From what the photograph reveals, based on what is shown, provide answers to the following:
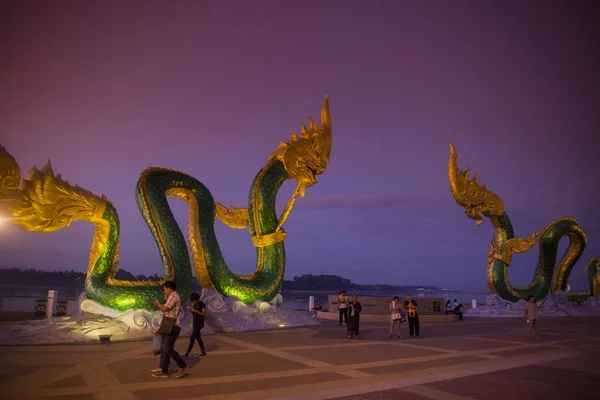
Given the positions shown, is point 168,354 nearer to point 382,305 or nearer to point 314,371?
point 314,371

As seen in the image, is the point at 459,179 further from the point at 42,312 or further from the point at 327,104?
the point at 42,312

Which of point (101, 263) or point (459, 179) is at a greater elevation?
point (459, 179)

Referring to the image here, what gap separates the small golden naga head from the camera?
1850 centimetres

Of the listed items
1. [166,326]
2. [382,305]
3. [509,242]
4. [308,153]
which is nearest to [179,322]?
[166,326]

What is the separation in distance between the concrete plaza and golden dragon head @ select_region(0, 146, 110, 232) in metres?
2.56

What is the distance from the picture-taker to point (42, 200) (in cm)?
867

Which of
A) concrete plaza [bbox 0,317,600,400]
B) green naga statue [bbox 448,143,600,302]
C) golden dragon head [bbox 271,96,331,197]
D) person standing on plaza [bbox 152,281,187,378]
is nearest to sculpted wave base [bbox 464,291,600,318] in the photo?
green naga statue [bbox 448,143,600,302]

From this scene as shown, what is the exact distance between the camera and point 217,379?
17.7ft

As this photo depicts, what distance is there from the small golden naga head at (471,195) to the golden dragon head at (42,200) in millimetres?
14398

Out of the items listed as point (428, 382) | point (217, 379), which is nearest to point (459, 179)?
point (428, 382)

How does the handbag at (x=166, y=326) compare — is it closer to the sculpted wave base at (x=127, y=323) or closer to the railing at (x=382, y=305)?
the sculpted wave base at (x=127, y=323)

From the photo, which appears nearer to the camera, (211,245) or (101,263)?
(101,263)

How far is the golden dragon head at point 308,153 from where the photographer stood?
12.9 metres

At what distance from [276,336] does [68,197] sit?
5616 millimetres
